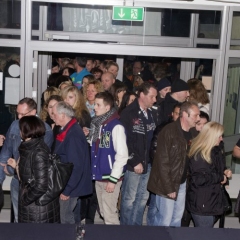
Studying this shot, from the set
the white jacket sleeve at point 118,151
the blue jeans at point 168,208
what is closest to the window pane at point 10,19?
the white jacket sleeve at point 118,151

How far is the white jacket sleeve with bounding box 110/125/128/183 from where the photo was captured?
18.4 feet

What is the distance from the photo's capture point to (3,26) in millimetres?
6414

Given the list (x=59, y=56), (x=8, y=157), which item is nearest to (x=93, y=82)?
(x=8, y=157)

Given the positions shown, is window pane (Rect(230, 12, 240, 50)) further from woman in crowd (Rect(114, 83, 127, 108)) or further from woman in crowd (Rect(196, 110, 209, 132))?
woman in crowd (Rect(114, 83, 127, 108))

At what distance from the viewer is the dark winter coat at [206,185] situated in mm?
5238

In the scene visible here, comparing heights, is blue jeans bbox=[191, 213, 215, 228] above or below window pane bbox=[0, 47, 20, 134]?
below

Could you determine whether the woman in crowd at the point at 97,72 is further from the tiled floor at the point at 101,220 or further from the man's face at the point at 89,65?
the tiled floor at the point at 101,220

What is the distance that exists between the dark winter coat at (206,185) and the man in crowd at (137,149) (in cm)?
76

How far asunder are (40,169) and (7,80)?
227 cm

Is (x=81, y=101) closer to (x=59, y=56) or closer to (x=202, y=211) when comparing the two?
(x=202, y=211)

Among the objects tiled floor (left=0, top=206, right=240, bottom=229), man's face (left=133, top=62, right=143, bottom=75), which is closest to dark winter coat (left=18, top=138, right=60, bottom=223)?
tiled floor (left=0, top=206, right=240, bottom=229)

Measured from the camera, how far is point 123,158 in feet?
18.4

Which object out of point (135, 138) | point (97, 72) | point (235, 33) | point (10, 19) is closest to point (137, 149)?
point (135, 138)

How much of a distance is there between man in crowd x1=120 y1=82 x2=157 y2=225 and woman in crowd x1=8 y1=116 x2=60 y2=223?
53.4 inches
